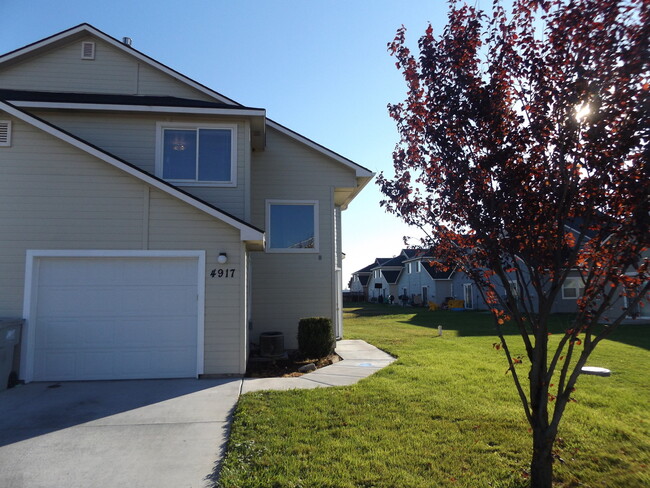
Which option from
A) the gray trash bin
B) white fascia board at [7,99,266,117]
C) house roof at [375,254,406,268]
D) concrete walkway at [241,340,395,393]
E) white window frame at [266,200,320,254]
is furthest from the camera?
house roof at [375,254,406,268]

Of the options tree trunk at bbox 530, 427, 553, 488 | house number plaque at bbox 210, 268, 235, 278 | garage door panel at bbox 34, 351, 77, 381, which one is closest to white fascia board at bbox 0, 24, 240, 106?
house number plaque at bbox 210, 268, 235, 278

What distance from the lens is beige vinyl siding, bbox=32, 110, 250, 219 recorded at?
10234mm

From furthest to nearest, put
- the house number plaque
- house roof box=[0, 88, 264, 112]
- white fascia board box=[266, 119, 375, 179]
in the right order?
white fascia board box=[266, 119, 375, 179]
house roof box=[0, 88, 264, 112]
the house number plaque

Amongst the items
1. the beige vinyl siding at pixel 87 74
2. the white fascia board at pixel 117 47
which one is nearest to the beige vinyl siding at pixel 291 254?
the white fascia board at pixel 117 47

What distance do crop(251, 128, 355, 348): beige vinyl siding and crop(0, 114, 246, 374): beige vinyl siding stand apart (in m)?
3.40

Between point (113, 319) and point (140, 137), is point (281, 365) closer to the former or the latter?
point (113, 319)

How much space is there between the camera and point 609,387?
7.98 m

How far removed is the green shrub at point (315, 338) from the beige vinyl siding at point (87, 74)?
7.06m

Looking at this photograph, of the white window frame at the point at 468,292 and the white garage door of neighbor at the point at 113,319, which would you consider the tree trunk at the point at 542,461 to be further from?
the white window frame at the point at 468,292

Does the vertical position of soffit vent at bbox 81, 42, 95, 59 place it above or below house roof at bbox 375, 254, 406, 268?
above

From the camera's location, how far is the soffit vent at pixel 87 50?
1171 centimetres

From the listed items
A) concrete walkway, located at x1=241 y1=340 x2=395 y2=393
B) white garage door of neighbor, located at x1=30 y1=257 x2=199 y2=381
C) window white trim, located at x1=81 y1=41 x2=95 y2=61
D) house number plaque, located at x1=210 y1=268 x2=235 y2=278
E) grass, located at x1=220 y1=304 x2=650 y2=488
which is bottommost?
grass, located at x1=220 y1=304 x2=650 y2=488

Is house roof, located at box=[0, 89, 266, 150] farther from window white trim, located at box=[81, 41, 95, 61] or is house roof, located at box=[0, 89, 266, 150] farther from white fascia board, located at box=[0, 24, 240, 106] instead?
window white trim, located at box=[81, 41, 95, 61]

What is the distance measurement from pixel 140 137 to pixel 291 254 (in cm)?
472
